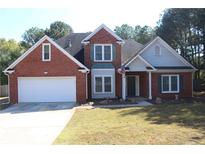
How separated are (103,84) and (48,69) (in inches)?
201

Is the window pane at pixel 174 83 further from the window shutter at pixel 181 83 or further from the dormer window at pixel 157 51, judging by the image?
the dormer window at pixel 157 51

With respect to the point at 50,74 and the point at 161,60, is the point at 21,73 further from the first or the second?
the point at 161,60

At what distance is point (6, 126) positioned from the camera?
1532 centimetres

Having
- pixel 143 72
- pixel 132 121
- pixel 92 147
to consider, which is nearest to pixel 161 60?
pixel 143 72

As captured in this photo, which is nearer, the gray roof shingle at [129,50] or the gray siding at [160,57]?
the gray siding at [160,57]

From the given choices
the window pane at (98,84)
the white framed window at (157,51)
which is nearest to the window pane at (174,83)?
the white framed window at (157,51)

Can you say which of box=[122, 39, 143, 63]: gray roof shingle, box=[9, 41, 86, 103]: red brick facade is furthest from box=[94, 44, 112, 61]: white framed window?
box=[9, 41, 86, 103]: red brick facade

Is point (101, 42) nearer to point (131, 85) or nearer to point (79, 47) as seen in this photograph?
point (79, 47)

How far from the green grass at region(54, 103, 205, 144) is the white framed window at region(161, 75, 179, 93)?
1102 cm

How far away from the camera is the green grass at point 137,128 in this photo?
1137 centimetres

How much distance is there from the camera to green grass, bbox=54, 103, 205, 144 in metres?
11.4

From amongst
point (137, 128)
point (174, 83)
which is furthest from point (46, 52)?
point (137, 128)

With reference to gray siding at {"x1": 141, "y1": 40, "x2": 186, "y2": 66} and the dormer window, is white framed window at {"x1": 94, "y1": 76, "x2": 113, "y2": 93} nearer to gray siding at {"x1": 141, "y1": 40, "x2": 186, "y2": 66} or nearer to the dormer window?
gray siding at {"x1": 141, "y1": 40, "x2": 186, "y2": 66}

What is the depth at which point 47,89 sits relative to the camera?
27.8 meters
